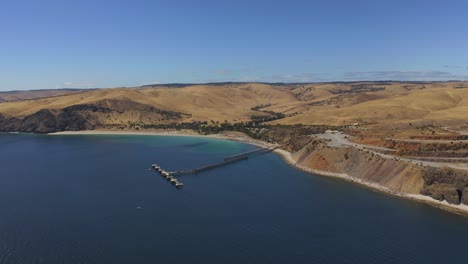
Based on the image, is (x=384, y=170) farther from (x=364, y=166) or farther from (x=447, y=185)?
(x=447, y=185)

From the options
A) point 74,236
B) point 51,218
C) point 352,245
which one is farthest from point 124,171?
point 352,245

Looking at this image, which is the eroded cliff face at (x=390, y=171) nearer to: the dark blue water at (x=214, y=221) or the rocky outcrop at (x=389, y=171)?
the rocky outcrop at (x=389, y=171)

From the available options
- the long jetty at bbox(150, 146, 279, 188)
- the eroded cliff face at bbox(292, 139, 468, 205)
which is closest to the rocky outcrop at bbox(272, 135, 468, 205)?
the eroded cliff face at bbox(292, 139, 468, 205)

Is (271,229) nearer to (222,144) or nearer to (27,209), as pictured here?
(27,209)

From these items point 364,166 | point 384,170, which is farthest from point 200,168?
point 384,170

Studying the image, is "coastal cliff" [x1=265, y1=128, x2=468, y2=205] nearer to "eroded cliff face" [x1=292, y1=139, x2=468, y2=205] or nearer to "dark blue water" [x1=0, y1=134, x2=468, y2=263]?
"eroded cliff face" [x1=292, y1=139, x2=468, y2=205]

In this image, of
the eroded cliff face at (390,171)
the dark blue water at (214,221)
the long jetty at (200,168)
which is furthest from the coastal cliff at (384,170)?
the long jetty at (200,168)
